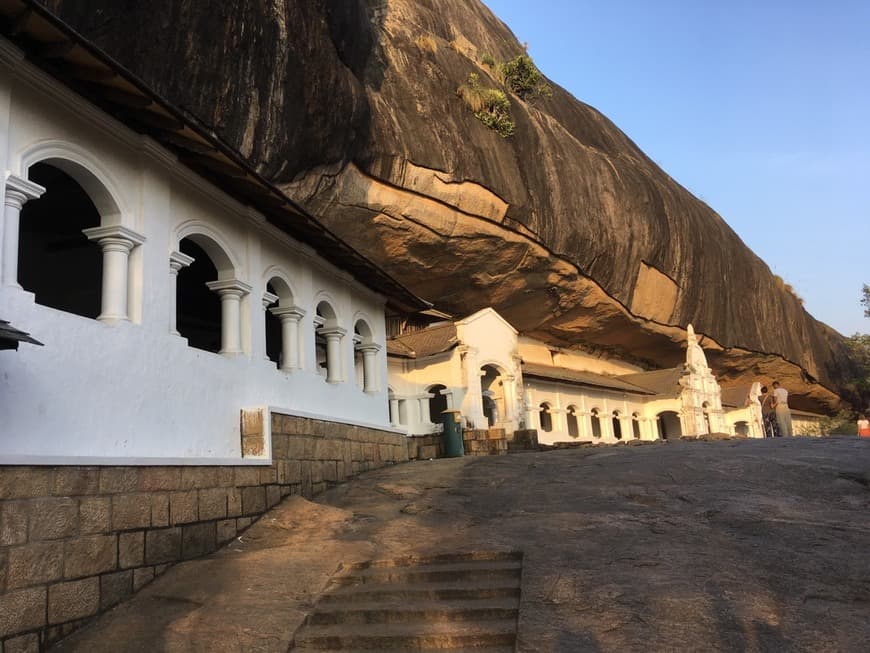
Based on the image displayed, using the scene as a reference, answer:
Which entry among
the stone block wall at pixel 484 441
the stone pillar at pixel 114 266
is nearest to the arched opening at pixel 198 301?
the stone pillar at pixel 114 266

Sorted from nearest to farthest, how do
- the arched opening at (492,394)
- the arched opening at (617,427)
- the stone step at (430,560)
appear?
1. the stone step at (430,560)
2. the arched opening at (492,394)
3. the arched opening at (617,427)

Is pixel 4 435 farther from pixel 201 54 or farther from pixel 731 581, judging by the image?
pixel 201 54

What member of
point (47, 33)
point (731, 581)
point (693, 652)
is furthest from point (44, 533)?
point (731, 581)

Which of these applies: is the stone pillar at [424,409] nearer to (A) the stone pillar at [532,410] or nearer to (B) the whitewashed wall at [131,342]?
(A) the stone pillar at [532,410]

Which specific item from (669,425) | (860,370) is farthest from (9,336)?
(860,370)

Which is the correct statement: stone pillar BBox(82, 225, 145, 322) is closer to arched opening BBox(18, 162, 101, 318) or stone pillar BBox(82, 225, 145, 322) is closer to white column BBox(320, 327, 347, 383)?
arched opening BBox(18, 162, 101, 318)

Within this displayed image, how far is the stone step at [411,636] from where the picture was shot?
5.06 metres

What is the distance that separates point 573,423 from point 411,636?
22.9 meters

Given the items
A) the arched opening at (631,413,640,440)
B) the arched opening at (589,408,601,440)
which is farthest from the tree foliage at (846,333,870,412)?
the arched opening at (589,408,601,440)

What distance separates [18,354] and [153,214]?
7.49 ft

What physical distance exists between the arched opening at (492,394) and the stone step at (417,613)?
543 inches

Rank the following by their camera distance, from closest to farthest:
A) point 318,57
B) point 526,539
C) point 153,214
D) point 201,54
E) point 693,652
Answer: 1. point 693,652
2. point 526,539
3. point 153,214
4. point 201,54
5. point 318,57

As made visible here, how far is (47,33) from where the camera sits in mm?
5418

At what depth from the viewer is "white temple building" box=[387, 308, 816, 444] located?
17812 millimetres
